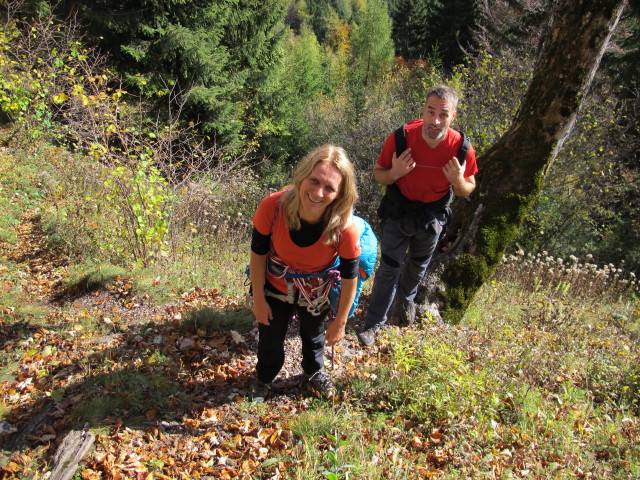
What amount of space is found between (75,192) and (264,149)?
7.87 m

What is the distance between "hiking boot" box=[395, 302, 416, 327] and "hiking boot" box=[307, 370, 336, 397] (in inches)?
44.8

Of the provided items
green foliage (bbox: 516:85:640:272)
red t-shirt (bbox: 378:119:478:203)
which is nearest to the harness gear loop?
red t-shirt (bbox: 378:119:478:203)

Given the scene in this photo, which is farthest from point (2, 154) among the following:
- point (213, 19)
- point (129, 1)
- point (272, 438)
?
point (272, 438)

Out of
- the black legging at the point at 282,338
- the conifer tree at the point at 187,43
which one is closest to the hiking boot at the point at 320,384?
the black legging at the point at 282,338

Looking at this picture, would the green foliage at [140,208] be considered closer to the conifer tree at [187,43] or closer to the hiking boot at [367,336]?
the hiking boot at [367,336]

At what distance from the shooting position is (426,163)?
321cm

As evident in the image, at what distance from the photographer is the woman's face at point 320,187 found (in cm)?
224

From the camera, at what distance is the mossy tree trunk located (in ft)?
11.6

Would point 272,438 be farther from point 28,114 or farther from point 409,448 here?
point 28,114

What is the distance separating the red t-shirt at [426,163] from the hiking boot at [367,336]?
125 centimetres

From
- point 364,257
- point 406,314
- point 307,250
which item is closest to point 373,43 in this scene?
point 406,314

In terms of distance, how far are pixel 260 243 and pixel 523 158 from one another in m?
2.75

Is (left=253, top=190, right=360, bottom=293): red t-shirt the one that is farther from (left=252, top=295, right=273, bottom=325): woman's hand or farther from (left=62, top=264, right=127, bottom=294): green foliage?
(left=62, top=264, right=127, bottom=294): green foliage

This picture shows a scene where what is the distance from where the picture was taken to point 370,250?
2869 millimetres
